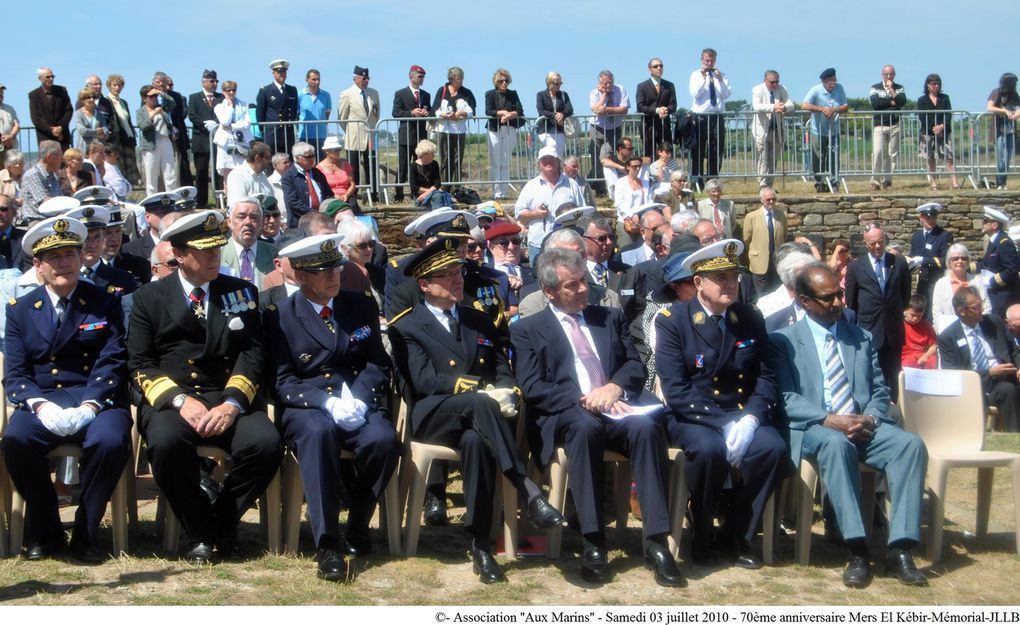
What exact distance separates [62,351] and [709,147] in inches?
467

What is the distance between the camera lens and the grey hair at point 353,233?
28.1ft

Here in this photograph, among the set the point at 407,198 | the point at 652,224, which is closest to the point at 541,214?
the point at 652,224

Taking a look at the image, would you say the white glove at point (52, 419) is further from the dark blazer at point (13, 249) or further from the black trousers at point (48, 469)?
the dark blazer at point (13, 249)

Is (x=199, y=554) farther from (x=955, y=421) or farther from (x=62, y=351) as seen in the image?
(x=955, y=421)

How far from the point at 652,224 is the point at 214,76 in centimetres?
735

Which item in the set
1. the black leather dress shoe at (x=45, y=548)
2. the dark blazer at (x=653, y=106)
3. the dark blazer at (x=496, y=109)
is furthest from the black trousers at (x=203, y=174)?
the black leather dress shoe at (x=45, y=548)

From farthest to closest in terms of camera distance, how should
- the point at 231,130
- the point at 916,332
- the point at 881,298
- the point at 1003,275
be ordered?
the point at 231,130
the point at 1003,275
the point at 916,332
the point at 881,298

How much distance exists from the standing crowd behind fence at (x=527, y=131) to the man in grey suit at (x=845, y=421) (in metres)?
7.04

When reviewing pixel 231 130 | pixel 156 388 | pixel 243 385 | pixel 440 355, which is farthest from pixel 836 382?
pixel 231 130

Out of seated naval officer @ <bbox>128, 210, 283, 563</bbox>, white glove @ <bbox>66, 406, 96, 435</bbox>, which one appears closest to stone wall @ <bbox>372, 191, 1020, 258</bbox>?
seated naval officer @ <bbox>128, 210, 283, 563</bbox>

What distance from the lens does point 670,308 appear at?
694 centimetres

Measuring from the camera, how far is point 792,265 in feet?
25.0

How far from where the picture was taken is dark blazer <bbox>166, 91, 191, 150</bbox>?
15.1 meters

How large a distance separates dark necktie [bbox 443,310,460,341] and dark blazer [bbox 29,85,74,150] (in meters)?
8.54
